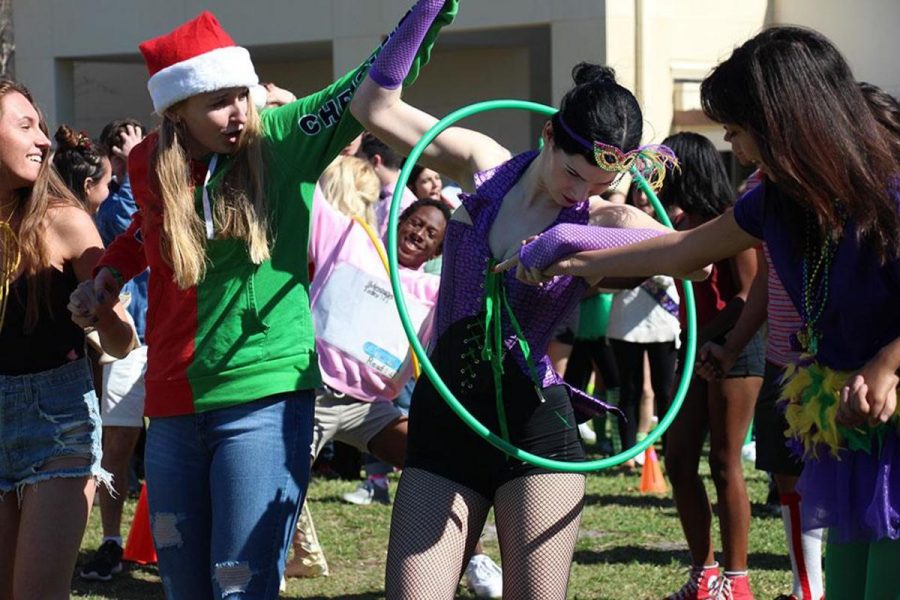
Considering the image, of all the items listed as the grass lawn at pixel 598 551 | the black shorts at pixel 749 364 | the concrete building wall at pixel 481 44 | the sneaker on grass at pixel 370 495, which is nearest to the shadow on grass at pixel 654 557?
the grass lawn at pixel 598 551

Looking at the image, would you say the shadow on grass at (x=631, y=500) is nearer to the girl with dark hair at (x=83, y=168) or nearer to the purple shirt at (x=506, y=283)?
A: the girl with dark hair at (x=83, y=168)

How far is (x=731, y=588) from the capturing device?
18.5 ft

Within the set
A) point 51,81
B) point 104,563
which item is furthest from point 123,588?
point 51,81

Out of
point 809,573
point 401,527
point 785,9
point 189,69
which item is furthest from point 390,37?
point 785,9

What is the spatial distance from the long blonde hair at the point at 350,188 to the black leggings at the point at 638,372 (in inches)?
112

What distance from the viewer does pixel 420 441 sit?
11.7 ft

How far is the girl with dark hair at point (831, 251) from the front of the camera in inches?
111

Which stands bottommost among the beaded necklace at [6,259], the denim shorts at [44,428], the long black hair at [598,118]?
the denim shorts at [44,428]

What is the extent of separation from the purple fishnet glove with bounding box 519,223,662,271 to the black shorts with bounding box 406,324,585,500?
37 centimetres

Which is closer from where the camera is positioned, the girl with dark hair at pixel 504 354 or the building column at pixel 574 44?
the girl with dark hair at pixel 504 354

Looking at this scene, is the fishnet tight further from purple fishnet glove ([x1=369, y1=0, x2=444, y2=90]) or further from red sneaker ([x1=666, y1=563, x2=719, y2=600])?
red sneaker ([x1=666, y1=563, x2=719, y2=600])

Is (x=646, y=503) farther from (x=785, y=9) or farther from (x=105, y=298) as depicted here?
(x=785, y=9)

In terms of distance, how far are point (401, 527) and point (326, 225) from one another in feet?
8.07

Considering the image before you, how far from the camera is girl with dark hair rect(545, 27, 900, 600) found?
2.83m
